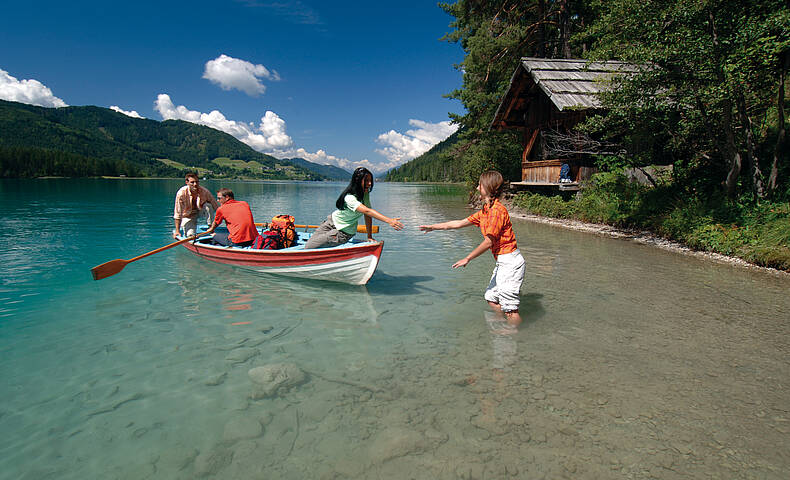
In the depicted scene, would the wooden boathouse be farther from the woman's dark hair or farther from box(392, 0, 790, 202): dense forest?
the woman's dark hair

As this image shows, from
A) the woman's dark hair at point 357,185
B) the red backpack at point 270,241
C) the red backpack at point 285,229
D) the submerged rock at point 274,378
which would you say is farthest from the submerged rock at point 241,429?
the red backpack at point 285,229

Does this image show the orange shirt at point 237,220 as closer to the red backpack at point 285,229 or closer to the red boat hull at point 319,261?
the red boat hull at point 319,261

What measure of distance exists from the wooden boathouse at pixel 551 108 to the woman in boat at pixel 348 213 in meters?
12.1

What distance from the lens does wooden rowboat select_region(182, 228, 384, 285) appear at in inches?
279

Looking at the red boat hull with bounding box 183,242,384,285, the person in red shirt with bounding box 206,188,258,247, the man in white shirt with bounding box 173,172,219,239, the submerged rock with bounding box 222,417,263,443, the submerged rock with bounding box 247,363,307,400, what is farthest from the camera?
the man in white shirt with bounding box 173,172,219,239

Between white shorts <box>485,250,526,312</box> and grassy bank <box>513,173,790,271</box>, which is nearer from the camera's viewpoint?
white shorts <box>485,250,526,312</box>

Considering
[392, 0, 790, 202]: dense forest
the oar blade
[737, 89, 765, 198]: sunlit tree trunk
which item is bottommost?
the oar blade

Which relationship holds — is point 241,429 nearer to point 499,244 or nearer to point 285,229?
point 499,244

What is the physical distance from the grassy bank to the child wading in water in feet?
24.5

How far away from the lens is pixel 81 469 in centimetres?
290

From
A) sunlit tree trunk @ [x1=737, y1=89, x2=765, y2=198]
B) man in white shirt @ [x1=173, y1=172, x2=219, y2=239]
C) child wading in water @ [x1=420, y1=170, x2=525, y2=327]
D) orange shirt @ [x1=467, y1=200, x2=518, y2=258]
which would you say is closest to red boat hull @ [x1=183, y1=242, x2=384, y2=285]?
child wading in water @ [x1=420, y1=170, x2=525, y2=327]

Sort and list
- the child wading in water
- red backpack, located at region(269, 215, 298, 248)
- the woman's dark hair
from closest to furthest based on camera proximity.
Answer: the child wading in water
the woman's dark hair
red backpack, located at region(269, 215, 298, 248)

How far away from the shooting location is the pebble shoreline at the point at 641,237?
893cm

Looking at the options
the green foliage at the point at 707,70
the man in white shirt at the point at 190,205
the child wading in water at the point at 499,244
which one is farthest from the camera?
the man in white shirt at the point at 190,205
